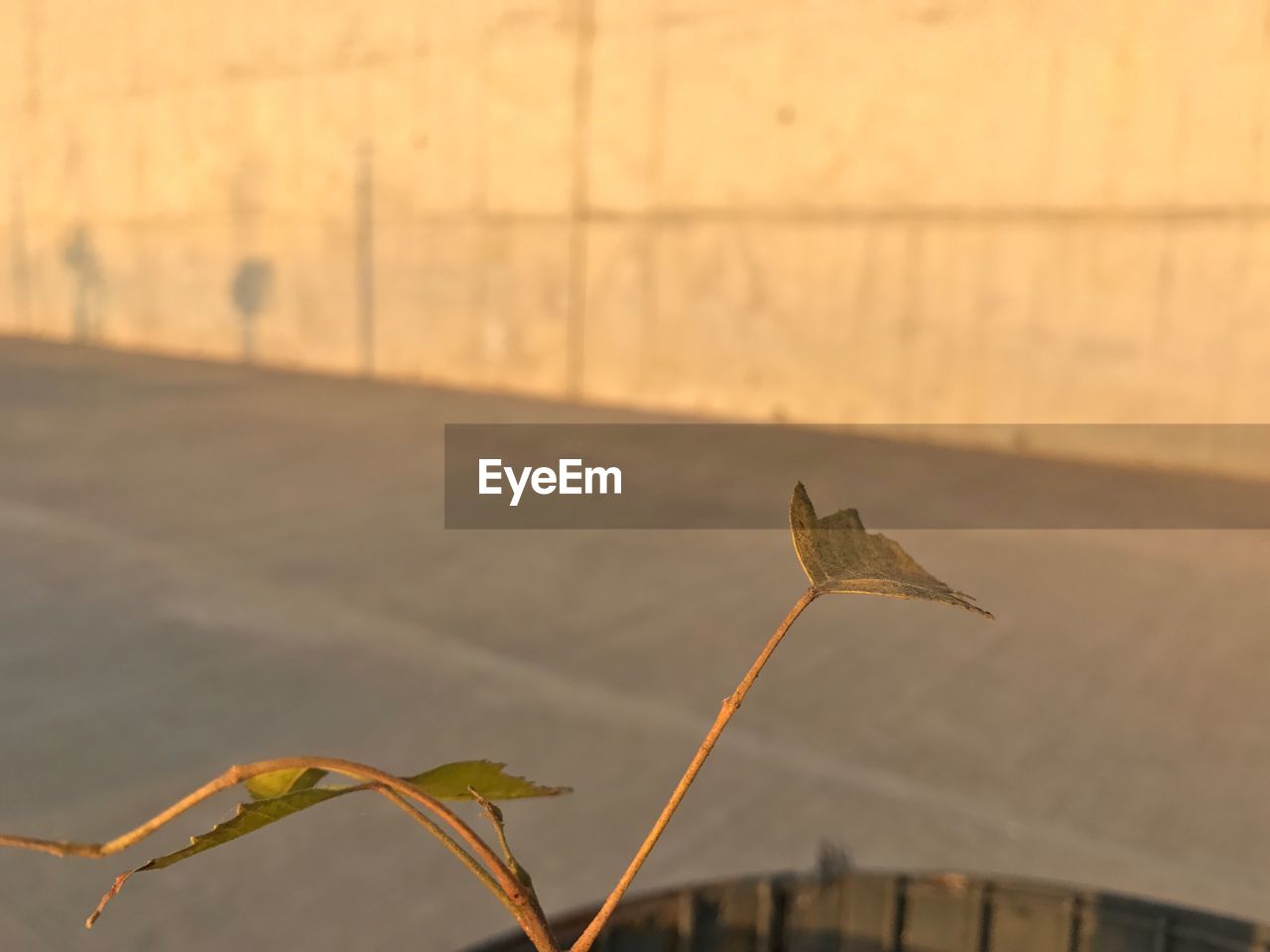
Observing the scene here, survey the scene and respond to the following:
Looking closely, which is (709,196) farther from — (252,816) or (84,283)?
(84,283)

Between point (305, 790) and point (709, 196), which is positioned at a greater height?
point (709, 196)

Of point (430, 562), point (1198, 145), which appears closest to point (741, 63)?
point (1198, 145)

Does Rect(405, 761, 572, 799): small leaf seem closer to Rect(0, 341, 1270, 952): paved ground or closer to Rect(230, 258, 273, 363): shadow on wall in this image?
Rect(0, 341, 1270, 952): paved ground

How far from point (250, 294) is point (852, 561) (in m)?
10.9

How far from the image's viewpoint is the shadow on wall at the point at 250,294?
10.4 metres

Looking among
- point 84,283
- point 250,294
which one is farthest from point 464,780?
point 84,283

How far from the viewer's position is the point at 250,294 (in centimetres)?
1056

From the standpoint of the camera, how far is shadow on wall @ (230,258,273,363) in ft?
34.1

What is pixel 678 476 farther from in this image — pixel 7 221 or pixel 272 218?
pixel 7 221

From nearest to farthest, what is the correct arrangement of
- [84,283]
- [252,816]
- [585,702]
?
[252,816] → [585,702] → [84,283]

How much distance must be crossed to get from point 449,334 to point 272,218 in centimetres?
241

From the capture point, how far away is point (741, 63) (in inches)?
293

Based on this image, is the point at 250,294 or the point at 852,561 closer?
the point at 852,561

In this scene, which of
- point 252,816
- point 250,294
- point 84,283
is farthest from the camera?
point 84,283
